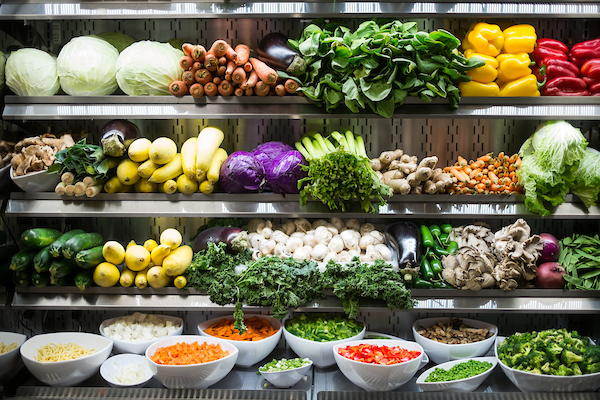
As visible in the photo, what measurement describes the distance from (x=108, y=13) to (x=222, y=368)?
91.7 inches

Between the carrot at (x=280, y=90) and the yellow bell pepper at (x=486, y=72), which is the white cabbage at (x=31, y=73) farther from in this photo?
the yellow bell pepper at (x=486, y=72)

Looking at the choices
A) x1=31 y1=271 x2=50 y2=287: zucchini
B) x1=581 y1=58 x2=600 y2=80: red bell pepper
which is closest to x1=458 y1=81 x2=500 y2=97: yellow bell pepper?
x1=581 y1=58 x2=600 y2=80: red bell pepper

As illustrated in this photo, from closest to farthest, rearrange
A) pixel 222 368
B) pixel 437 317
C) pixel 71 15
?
1. pixel 222 368
2. pixel 71 15
3. pixel 437 317

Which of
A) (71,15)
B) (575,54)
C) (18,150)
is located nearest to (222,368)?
(18,150)

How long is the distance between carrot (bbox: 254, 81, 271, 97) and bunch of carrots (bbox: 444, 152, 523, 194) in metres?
1.33

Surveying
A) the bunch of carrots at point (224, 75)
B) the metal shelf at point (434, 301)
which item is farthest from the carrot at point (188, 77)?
the metal shelf at point (434, 301)

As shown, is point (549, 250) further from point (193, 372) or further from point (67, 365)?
point (67, 365)

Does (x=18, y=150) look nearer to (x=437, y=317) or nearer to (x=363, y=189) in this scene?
(x=363, y=189)

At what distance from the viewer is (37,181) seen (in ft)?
9.09

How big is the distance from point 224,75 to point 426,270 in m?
1.81

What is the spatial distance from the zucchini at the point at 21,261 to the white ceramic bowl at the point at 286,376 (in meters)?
1.65

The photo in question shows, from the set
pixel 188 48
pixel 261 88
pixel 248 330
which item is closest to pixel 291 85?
pixel 261 88

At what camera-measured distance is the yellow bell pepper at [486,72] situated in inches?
107

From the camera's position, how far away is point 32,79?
2762 millimetres
